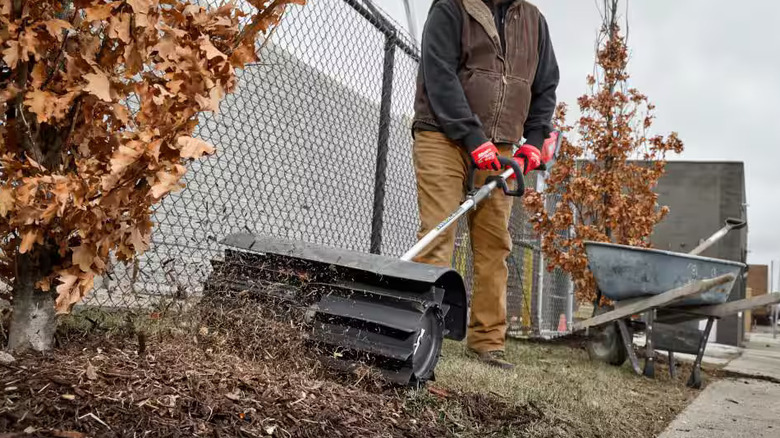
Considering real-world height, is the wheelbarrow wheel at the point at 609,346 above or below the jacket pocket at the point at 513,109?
below

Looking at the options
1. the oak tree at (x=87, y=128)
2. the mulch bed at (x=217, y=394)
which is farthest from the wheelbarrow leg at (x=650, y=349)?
the oak tree at (x=87, y=128)

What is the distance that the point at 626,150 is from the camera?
6.42 meters

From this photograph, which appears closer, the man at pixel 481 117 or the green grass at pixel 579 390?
the green grass at pixel 579 390

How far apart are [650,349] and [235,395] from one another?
371 centimetres

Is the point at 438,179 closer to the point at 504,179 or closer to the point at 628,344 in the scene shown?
the point at 504,179

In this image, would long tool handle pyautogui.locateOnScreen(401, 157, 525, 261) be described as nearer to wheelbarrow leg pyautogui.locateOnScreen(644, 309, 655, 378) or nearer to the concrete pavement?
the concrete pavement

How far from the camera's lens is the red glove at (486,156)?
3.28 meters

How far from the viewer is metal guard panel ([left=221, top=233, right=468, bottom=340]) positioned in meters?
2.25

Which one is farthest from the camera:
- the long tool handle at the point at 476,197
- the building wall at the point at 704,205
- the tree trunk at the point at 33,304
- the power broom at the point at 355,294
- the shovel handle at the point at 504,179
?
the building wall at the point at 704,205

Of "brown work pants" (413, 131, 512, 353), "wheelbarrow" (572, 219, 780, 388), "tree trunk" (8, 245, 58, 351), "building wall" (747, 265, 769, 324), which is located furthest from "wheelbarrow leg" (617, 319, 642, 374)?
"building wall" (747, 265, 769, 324)

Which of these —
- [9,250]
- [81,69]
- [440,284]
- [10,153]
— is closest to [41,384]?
[9,250]

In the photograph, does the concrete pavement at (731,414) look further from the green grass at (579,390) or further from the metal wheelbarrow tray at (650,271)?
A: the metal wheelbarrow tray at (650,271)

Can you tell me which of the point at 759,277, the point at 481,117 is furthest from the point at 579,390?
the point at 759,277

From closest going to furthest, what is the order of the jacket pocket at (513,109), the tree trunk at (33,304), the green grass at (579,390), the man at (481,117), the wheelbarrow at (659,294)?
1. the tree trunk at (33,304)
2. the green grass at (579,390)
3. the man at (481,117)
4. the jacket pocket at (513,109)
5. the wheelbarrow at (659,294)
